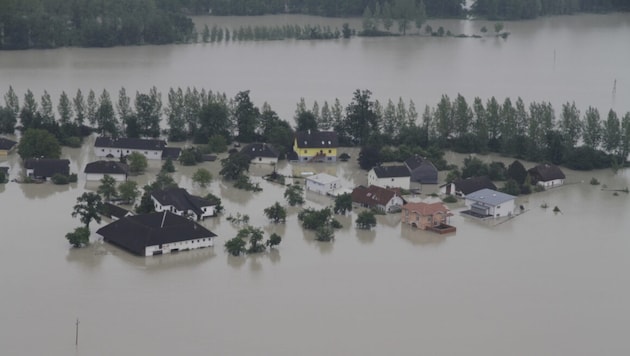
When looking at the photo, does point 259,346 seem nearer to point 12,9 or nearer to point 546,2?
point 12,9

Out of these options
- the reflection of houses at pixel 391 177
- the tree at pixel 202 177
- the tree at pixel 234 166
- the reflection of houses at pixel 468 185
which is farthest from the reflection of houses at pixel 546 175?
the tree at pixel 202 177

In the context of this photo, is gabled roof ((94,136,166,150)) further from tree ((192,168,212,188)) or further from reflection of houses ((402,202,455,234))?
reflection of houses ((402,202,455,234))

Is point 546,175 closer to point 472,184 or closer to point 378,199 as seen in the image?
point 472,184

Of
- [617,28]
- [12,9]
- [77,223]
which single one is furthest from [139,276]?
[617,28]

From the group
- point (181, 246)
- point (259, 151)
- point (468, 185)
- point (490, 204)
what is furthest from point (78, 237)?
point (468, 185)

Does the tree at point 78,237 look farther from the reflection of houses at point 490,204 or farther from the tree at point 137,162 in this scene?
the reflection of houses at point 490,204
